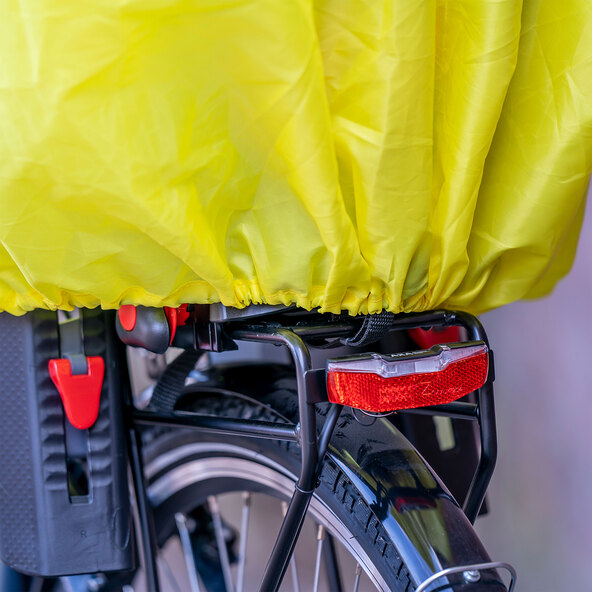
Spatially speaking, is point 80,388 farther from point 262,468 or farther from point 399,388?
point 399,388

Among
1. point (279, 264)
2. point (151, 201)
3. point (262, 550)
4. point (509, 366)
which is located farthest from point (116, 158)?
point (509, 366)

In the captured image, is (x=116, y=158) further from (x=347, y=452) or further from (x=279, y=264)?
(x=347, y=452)

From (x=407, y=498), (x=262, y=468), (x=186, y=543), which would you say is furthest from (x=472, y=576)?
(x=186, y=543)

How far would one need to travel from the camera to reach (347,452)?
711 mm

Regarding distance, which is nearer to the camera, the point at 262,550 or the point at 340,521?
the point at 340,521

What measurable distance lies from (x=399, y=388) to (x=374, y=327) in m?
0.09

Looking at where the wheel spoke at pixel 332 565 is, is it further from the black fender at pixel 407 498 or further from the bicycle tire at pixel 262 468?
the black fender at pixel 407 498

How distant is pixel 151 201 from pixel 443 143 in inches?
9.4

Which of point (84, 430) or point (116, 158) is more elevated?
point (116, 158)

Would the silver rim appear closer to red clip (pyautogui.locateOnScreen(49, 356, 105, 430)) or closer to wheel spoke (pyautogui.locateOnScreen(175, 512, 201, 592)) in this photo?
wheel spoke (pyautogui.locateOnScreen(175, 512, 201, 592))

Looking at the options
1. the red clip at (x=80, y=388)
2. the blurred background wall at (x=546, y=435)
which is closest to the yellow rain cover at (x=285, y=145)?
the red clip at (x=80, y=388)

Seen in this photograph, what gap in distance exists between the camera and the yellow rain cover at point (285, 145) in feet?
1.63

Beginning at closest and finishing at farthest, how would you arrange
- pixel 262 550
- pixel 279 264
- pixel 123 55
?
pixel 123 55
pixel 279 264
pixel 262 550

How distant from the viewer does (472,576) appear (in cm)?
58
